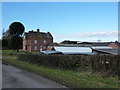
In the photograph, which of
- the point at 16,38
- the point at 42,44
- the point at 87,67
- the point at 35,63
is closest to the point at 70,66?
the point at 87,67

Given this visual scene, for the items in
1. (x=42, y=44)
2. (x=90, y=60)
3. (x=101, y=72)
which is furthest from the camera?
(x=42, y=44)

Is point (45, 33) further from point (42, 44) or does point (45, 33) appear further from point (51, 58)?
point (51, 58)

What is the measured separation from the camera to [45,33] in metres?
83.6

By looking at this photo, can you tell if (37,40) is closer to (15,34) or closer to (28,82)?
(15,34)

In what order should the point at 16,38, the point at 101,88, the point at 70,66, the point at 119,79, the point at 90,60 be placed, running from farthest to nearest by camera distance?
the point at 16,38 < the point at 70,66 < the point at 90,60 < the point at 119,79 < the point at 101,88

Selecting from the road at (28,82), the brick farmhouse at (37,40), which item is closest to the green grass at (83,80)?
the road at (28,82)

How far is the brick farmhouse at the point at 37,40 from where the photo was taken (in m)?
78.1

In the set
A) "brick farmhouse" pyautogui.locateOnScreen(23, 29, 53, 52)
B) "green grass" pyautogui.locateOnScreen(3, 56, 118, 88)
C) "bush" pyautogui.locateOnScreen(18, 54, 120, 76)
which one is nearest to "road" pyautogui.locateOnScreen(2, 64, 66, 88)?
"green grass" pyautogui.locateOnScreen(3, 56, 118, 88)

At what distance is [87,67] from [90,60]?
2.43 feet

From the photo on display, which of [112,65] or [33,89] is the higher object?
[112,65]

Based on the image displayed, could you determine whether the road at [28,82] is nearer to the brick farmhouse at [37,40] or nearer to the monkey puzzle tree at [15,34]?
the monkey puzzle tree at [15,34]

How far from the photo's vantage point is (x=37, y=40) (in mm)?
79125

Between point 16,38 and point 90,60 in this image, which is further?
point 16,38

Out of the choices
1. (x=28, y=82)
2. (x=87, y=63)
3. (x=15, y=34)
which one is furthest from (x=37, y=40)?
(x=28, y=82)
